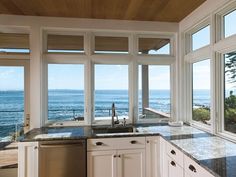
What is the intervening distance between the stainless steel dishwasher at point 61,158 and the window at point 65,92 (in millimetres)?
877

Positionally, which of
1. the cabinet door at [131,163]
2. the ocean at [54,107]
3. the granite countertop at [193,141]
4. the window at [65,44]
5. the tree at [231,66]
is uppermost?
the window at [65,44]

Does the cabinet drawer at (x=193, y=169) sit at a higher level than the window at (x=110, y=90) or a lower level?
lower

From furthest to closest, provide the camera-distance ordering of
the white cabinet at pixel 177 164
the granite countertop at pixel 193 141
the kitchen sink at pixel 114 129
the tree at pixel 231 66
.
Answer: the kitchen sink at pixel 114 129 → the tree at pixel 231 66 → the white cabinet at pixel 177 164 → the granite countertop at pixel 193 141

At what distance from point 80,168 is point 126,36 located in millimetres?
2273

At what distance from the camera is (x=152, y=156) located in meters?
2.87

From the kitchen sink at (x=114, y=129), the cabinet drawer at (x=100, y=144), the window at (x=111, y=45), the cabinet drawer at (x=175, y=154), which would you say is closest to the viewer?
the cabinet drawer at (x=175, y=154)

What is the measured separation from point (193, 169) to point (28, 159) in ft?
6.53

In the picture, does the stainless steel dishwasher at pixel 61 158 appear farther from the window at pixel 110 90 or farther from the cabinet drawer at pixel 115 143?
the window at pixel 110 90

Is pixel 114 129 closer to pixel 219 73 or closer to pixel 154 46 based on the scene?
pixel 154 46

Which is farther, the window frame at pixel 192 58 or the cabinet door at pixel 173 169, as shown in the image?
the window frame at pixel 192 58

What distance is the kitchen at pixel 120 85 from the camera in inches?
105

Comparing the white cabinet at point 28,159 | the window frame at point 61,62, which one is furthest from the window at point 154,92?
the white cabinet at point 28,159

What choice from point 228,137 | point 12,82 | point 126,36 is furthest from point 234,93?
point 12,82

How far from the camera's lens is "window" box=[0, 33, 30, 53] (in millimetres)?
3393
